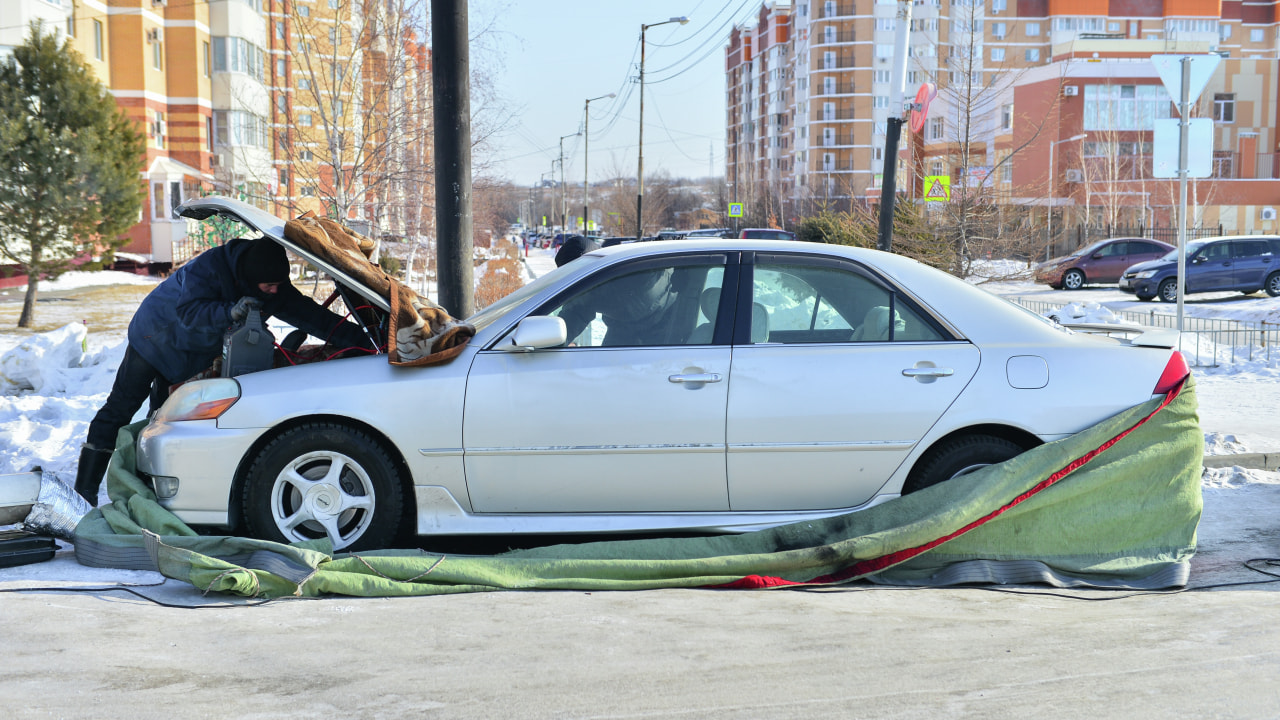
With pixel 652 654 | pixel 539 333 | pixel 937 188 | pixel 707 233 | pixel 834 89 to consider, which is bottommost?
pixel 652 654

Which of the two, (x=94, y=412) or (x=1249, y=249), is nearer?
(x=94, y=412)

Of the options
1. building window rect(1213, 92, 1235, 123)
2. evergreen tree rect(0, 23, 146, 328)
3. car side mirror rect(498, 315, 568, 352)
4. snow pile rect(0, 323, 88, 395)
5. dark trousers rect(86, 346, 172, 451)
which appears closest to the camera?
car side mirror rect(498, 315, 568, 352)

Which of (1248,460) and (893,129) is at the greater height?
(893,129)

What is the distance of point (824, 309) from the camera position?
209 inches

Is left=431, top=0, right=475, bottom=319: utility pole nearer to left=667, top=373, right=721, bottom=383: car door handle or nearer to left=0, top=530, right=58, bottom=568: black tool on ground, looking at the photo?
left=667, top=373, right=721, bottom=383: car door handle

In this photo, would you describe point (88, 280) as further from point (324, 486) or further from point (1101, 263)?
point (324, 486)

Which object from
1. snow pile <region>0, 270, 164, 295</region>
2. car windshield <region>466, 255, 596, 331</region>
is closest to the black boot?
car windshield <region>466, 255, 596, 331</region>

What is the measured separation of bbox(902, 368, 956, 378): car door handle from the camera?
5086 mm

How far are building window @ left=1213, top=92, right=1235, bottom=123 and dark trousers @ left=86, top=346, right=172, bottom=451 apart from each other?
A: 70.1m

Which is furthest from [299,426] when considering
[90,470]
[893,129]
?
[893,129]

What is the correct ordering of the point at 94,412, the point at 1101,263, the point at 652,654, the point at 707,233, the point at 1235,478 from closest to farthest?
the point at 652,654 < the point at 1235,478 < the point at 94,412 < the point at 1101,263 < the point at 707,233

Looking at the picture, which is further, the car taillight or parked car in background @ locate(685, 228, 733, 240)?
parked car in background @ locate(685, 228, 733, 240)

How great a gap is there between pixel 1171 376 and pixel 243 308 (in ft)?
15.1

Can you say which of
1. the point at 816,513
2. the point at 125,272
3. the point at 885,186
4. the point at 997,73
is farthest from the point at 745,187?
the point at 816,513
